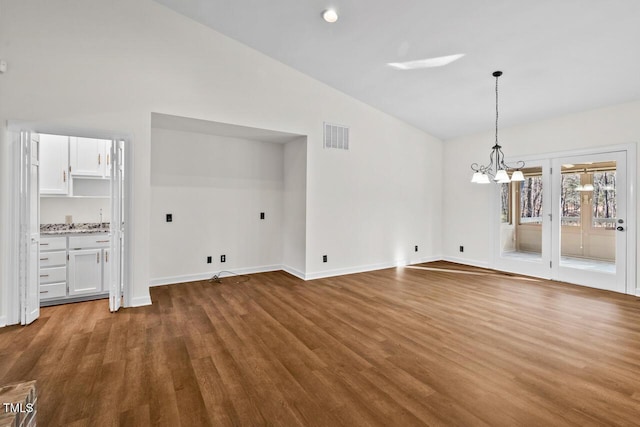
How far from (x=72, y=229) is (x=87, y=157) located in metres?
1.11

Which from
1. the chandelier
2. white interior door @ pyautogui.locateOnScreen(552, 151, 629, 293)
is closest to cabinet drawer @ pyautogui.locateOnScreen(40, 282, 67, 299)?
the chandelier

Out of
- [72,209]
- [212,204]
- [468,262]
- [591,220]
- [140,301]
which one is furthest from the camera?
[468,262]

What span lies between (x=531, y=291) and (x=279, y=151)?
483cm

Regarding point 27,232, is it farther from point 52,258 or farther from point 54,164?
point 54,164

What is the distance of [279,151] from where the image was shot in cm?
596

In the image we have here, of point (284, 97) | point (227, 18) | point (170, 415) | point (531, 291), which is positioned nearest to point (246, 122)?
point (284, 97)

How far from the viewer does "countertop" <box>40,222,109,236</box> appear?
4091 mm

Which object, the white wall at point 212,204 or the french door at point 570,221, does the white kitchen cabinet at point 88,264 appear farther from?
the french door at point 570,221

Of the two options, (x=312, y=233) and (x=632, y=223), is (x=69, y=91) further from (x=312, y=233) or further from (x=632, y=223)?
(x=632, y=223)

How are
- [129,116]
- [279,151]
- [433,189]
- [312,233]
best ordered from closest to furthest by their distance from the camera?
[129,116]
[312,233]
[279,151]
[433,189]

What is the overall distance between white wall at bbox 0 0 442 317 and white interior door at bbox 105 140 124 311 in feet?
0.47

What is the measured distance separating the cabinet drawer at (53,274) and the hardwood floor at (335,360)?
0.47m

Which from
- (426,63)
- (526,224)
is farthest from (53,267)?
(526,224)

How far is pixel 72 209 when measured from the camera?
4773mm
